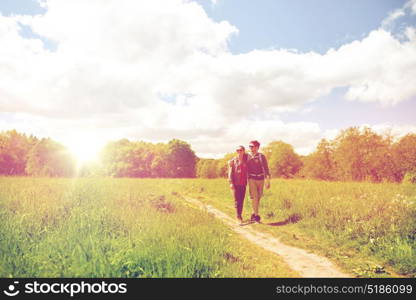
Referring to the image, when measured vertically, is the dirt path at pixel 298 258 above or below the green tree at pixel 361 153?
below

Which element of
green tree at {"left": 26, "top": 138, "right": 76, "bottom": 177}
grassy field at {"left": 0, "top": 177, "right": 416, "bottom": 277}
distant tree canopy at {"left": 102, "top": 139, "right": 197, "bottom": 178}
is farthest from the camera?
distant tree canopy at {"left": 102, "top": 139, "right": 197, "bottom": 178}

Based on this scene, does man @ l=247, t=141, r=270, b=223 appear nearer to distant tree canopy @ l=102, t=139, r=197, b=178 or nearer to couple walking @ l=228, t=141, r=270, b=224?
couple walking @ l=228, t=141, r=270, b=224

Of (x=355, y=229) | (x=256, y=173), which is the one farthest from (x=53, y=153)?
(x=355, y=229)

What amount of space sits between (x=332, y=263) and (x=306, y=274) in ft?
3.26

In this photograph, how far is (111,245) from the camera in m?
4.41

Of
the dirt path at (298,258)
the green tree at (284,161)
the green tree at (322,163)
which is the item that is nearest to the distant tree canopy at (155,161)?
the green tree at (284,161)

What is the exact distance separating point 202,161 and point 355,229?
287 feet

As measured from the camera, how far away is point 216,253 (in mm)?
4781

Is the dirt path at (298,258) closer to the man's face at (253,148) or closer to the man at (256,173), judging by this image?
the man at (256,173)

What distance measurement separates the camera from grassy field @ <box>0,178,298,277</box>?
3.75 meters

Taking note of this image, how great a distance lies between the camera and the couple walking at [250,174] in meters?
9.14

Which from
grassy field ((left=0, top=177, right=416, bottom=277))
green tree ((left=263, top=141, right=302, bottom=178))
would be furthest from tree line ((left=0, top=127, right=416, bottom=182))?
grassy field ((left=0, top=177, right=416, bottom=277))

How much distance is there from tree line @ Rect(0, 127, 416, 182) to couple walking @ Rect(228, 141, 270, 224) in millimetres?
6602

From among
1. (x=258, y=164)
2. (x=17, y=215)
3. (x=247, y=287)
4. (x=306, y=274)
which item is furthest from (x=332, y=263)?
(x=17, y=215)
